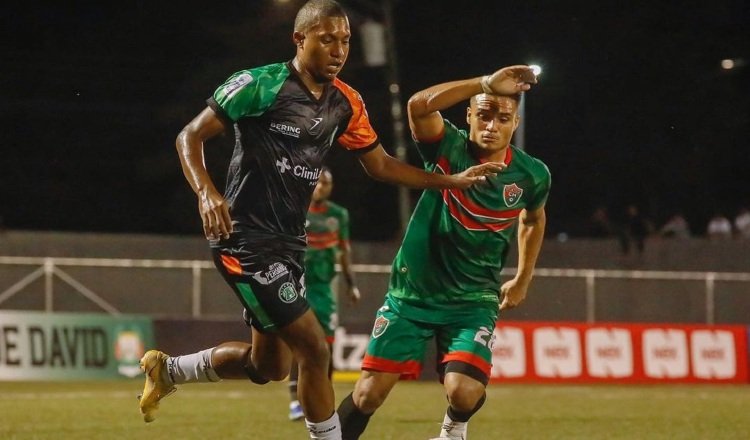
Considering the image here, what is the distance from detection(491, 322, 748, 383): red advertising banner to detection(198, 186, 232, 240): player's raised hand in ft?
41.8

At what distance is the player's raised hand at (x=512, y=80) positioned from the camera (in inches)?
299

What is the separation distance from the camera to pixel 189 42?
36.4 m

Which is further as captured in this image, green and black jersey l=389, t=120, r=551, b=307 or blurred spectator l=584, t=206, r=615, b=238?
blurred spectator l=584, t=206, r=615, b=238

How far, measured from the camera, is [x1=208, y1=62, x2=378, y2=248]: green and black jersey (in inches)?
276

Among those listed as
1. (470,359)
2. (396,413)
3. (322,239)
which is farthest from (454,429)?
(322,239)

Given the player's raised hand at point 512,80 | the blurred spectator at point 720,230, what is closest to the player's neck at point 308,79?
the player's raised hand at point 512,80

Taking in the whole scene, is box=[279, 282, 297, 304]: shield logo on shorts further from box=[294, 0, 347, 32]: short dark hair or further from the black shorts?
box=[294, 0, 347, 32]: short dark hair

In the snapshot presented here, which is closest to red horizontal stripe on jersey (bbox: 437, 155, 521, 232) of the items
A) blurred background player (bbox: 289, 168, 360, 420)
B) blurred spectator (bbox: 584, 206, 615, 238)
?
blurred background player (bbox: 289, 168, 360, 420)

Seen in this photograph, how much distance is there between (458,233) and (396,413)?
5377 millimetres

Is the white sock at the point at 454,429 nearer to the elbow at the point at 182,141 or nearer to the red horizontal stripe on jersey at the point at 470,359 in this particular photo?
the red horizontal stripe on jersey at the point at 470,359

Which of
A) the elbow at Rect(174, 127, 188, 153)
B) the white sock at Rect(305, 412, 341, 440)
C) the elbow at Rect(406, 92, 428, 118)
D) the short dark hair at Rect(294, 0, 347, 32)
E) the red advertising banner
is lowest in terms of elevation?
the red advertising banner

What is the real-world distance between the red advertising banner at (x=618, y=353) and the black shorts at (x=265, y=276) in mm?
12263

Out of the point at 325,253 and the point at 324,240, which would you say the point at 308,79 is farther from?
the point at 324,240

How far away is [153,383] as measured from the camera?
841 centimetres
